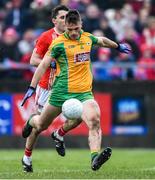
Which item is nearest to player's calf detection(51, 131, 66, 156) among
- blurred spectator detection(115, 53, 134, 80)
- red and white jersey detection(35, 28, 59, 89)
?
red and white jersey detection(35, 28, 59, 89)

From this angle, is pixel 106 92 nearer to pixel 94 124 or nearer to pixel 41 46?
pixel 41 46

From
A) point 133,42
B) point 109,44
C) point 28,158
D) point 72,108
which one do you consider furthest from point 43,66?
point 133,42

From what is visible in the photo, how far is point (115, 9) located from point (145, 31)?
125 centimetres

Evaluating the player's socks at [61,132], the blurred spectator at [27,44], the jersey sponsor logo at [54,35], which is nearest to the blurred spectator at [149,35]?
the blurred spectator at [27,44]

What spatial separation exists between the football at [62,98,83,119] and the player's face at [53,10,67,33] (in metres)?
2.04

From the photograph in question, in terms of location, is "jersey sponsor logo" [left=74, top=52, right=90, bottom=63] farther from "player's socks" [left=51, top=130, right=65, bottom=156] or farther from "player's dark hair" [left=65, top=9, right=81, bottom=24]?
"player's socks" [left=51, top=130, right=65, bottom=156]

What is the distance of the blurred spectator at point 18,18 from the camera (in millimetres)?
21656

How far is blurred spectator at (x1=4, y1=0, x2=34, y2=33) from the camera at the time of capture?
2166 cm

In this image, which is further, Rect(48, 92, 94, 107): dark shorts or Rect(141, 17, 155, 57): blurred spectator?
Rect(141, 17, 155, 57): blurred spectator

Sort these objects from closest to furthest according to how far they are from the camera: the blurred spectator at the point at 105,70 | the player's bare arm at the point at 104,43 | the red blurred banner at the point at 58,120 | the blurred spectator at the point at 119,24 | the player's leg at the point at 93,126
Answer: the player's leg at the point at 93,126 < the player's bare arm at the point at 104,43 < the red blurred banner at the point at 58,120 < the blurred spectator at the point at 105,70 < the blurred spectator at the point at 119,24

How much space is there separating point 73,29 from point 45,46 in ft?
4.84

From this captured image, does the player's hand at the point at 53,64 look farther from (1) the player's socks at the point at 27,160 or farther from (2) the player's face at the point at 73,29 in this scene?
(1) the player's socks at the point at 27,160

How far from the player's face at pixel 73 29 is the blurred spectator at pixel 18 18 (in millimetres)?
9693

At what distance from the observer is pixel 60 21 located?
43.8 ft
